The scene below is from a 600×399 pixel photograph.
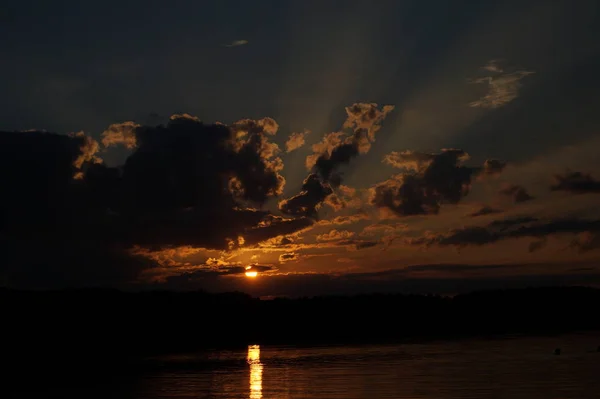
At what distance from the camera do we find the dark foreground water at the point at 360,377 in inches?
2148

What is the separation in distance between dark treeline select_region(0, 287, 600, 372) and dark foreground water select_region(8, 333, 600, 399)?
94.8 feet

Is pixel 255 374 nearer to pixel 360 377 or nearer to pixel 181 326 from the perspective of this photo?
pixel 360 377

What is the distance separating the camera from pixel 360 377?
6344 cm

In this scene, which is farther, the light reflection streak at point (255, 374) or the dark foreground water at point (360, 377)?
the light reflection streak at point (255, 374)

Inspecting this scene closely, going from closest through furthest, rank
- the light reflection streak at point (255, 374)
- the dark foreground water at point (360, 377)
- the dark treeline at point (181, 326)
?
the dark foreground water at point (360, 377), the light reflection streak at point (255, 374), the dark treeline at point (181, 326)

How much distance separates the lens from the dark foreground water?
5456 cm

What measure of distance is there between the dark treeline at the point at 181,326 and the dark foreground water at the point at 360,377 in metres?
28.9

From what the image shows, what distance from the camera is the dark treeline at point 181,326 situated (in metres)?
128

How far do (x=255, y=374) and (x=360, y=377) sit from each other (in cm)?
1166

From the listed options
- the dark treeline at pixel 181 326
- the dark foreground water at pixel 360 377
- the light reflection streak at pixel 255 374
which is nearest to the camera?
the dark foreground water at pixel 360 377

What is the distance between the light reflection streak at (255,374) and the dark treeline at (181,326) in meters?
18.2

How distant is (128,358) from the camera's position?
102500 millimetres

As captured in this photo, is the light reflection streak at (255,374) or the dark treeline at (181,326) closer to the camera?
the light reflection streak at (255,374)

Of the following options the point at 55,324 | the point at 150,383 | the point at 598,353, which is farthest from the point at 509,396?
the point at 55,324
